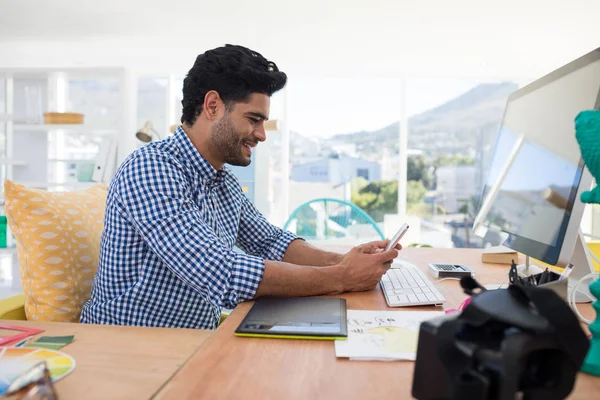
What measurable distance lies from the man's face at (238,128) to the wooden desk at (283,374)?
2.26 feet

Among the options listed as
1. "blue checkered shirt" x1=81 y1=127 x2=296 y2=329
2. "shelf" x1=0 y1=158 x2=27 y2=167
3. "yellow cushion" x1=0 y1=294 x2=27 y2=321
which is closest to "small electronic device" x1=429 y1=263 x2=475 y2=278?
"blue checkered shirt" x1=81 y1=127 x2=296 y2=329

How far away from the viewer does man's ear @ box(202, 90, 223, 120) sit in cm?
144

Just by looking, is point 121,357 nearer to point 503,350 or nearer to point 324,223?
point 503,350

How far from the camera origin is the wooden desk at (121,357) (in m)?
0.65

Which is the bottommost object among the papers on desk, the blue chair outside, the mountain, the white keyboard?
the blue chair outside

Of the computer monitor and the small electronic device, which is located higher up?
the computer monitor

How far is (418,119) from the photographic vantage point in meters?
6.09

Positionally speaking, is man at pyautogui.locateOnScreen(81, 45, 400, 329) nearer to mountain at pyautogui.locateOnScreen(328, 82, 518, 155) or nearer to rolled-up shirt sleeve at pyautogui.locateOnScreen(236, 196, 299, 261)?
rolled-up shirt sleeve at pyautogui.locateOnScreen(236, 196, 299, 261)

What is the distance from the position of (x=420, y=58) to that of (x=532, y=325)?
→ 5317mm

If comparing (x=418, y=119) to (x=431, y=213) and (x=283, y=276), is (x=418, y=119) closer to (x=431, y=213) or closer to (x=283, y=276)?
(x=431, y=213)

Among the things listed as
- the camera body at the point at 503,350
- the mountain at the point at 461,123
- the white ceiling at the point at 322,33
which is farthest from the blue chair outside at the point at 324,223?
the camera body at the point at 503,350

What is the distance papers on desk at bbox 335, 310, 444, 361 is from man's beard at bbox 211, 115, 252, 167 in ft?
2.12

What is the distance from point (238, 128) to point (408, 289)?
0.67m

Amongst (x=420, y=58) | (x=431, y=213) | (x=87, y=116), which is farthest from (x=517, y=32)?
(x=87, y=116)
